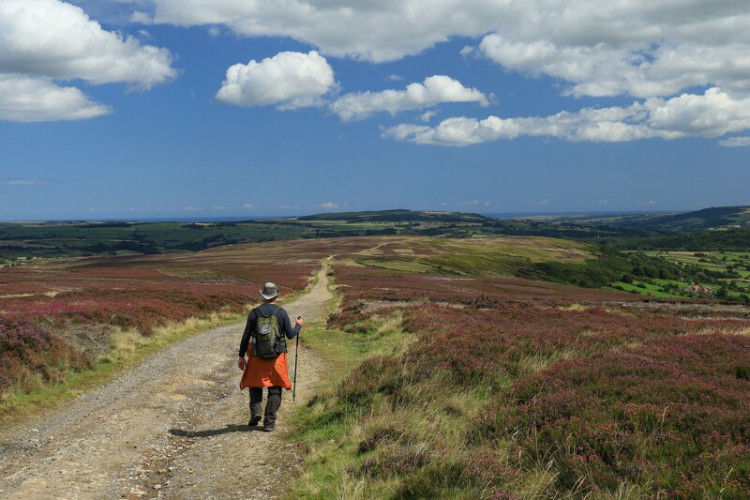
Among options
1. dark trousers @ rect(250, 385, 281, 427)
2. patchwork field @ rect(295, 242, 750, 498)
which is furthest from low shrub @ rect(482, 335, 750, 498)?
dark trousers @ rect(250, 385, 281, 427)

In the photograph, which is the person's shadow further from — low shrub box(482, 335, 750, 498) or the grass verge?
low shrub box(482, 335, 750, 498)

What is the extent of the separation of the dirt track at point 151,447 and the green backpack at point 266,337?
1.69 m

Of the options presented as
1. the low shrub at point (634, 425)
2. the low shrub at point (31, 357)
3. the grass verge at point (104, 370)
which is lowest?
the grass verge at point (104, 370)

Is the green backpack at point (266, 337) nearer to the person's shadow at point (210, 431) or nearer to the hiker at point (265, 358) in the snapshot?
the hiker at point (265, 358)

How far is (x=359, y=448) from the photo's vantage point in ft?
25.5

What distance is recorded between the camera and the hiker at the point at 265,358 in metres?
9.91

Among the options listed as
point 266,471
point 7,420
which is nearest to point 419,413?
point 266,471

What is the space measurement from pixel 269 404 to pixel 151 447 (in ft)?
7.84


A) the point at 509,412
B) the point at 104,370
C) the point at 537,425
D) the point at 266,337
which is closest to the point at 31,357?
the point at 104,370

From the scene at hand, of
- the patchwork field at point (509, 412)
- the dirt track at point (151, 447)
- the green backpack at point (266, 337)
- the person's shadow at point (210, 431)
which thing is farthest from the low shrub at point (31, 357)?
the green backpack at point (266, 337)

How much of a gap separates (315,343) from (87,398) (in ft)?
33.7

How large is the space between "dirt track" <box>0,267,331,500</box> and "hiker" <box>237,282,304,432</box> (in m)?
0.56

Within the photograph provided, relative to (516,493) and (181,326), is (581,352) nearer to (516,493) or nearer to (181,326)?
(516,493)

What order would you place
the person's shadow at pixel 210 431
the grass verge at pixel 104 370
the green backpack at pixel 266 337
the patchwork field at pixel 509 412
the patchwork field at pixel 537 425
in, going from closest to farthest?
the patchwork field at pixel 537 425
the patchwork field at pixel 509 412
the person's shadow at pixel 210 431
the green backpack at pixel 266 337
the grass verge at pixel 104 370
